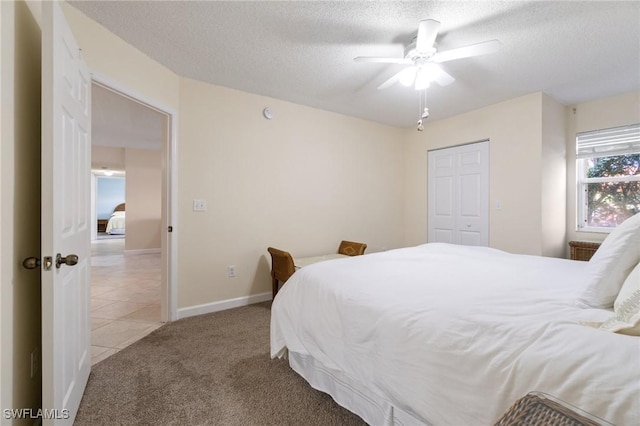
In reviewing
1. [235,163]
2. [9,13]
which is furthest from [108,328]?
[9,13]

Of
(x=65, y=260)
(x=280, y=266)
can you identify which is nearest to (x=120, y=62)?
(x=65, y=260)

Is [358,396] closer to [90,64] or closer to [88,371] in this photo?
[88,371]

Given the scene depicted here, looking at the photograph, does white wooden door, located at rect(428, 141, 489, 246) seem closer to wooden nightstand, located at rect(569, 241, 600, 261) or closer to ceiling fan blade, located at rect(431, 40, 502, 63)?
wooden nightstand, located at rect(569, 241, 600, 261)

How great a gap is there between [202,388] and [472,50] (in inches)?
111

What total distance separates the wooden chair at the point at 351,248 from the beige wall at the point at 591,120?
8.63 ft

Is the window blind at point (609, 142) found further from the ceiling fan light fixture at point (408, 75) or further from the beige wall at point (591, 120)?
the ceiling fan light fixture at point (408, 75)

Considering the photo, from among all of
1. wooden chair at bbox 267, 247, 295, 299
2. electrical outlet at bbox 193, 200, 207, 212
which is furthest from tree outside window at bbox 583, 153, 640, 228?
electrical outlet at bbox 193, 200, 207, 212

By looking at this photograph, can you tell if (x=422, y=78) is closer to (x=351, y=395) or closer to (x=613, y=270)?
(x=613, y=270)

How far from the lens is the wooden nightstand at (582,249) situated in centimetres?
321

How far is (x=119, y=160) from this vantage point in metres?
6.95

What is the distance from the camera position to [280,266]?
300 cm

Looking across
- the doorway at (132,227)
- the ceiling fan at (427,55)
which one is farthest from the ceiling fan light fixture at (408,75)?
the doorway at (132,227)

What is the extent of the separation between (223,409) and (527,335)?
60.4 inches

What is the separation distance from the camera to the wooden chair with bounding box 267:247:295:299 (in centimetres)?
283
